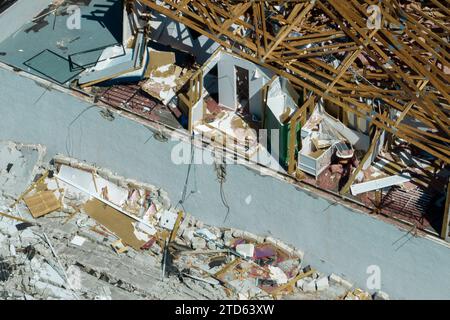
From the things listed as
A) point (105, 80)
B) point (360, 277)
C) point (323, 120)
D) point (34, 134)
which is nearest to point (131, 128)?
point (105, 80)

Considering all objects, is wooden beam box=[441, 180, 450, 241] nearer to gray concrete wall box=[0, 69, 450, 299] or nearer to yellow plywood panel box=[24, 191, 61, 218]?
gray concrete wall box=[0, 69, 450, 299]

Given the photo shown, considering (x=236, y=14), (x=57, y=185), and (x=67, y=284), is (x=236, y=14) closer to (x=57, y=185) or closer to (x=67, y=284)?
(x=57, y=185)

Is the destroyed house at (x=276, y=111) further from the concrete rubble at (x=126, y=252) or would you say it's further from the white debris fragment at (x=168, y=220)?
the white debris fragment at (x=168, y=220)

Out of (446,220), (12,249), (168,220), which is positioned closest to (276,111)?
(168,220)

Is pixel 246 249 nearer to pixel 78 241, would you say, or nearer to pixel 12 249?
pixel 78 241

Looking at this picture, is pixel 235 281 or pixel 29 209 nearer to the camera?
pixel 235 281

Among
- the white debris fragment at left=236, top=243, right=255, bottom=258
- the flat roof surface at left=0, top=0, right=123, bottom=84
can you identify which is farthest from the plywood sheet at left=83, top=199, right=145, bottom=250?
the flat roof surface at left=0, top=0, right=123, bottom=84
